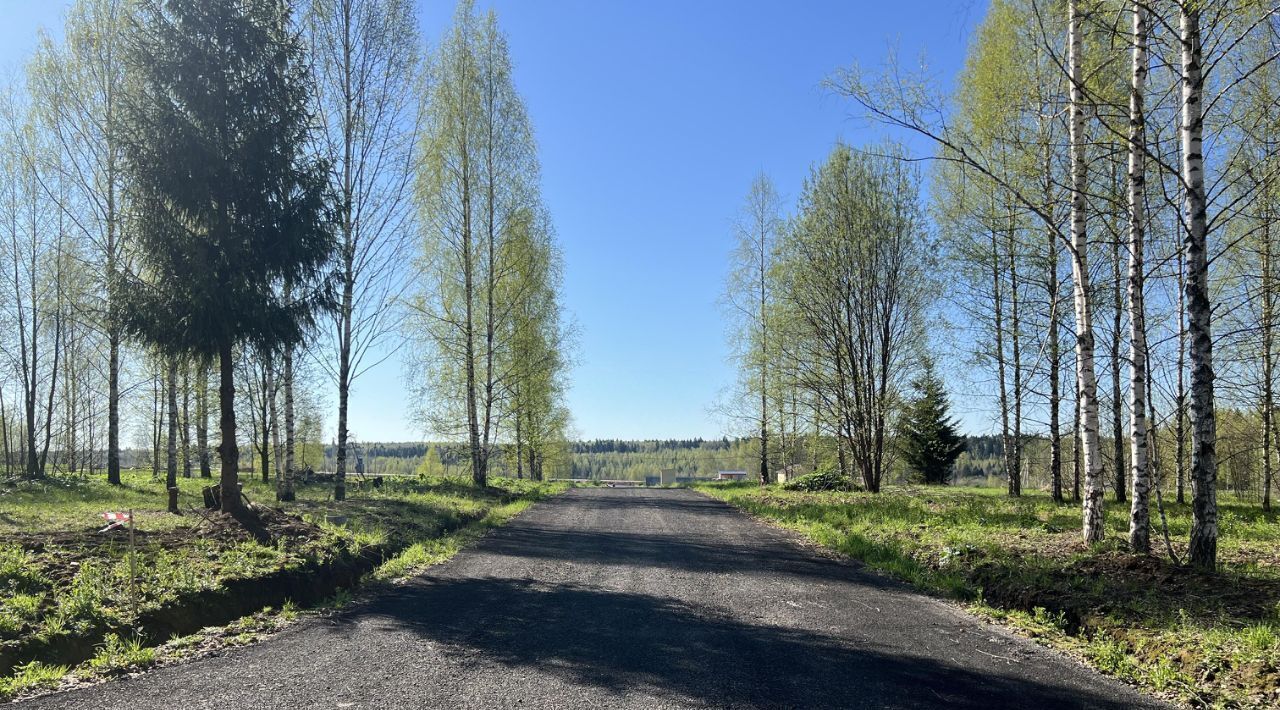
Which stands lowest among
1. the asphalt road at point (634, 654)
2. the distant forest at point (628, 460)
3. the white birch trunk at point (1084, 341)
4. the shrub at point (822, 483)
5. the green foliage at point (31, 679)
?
the distant forest at point (628, 460)

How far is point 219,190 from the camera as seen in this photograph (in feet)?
33.2

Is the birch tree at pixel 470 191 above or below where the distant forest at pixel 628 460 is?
above

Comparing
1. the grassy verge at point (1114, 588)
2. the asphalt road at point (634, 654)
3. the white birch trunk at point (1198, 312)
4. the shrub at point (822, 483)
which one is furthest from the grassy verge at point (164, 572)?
the shrub at point (822, 483)

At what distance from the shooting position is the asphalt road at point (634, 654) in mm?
4449

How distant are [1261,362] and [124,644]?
886 inches

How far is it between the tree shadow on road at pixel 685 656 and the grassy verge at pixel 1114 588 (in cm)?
76

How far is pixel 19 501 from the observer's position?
14.7m

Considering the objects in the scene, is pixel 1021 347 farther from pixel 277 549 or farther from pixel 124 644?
pixel 124 644

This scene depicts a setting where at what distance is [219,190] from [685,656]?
31.0 feet

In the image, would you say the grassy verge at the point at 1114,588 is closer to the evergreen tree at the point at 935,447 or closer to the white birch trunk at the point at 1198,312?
the white birch trunk at the point at 1198,312

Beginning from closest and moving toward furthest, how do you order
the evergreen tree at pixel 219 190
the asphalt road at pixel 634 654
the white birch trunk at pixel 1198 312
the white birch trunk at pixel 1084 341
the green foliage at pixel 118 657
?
the asphalt road at pixel 634 654 → the green foliage at pixel 118 657 → the white birch trunk at pixel 1198 312 → the white birch trunk at pixel 1084 341 → the evergreen tree at pixel 219 190

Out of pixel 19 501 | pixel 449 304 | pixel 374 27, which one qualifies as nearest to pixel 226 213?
pixel 374 27

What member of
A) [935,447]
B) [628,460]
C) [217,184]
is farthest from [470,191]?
[628,460]

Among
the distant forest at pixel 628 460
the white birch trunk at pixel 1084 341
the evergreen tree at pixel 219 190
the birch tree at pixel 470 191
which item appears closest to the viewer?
the white birch trunk at pixel 1084 341
